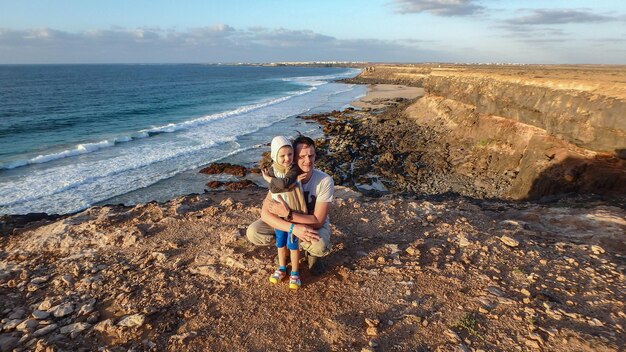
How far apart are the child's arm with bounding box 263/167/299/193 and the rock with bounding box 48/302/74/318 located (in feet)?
9.70

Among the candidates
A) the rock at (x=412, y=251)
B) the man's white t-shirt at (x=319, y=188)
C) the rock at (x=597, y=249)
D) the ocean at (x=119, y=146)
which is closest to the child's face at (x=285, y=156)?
the man's white t-shirt at (x=319, y=188)

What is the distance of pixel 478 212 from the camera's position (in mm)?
7988

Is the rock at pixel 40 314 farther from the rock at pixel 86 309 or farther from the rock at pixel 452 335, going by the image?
the rock at pixel 452 335

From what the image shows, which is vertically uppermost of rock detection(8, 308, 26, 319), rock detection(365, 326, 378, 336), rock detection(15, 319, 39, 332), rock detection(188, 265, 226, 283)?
rock detection(365, 326, 378, 336)

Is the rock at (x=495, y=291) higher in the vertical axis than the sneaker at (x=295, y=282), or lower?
lower

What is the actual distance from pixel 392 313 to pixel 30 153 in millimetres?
25487

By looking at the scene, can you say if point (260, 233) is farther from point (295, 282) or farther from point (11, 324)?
point (11, 324)

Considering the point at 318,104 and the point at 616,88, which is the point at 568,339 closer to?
the point at 616,88

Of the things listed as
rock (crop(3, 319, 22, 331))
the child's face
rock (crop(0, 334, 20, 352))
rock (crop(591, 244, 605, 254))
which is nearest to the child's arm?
the child's face

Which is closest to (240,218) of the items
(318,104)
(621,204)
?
(621,204)

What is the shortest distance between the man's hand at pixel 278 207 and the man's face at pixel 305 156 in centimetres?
51

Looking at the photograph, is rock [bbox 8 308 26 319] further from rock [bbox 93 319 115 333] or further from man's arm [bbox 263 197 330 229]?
man's arm [bbox 263 197 330 229]

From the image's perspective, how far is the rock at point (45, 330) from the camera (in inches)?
159

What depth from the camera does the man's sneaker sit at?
4.79m
